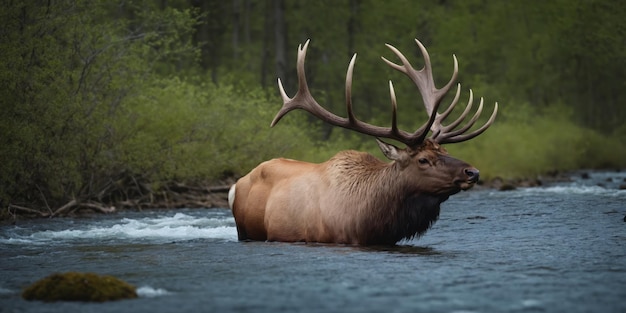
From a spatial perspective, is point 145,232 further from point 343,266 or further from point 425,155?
point 343,266

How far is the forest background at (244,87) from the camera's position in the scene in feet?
55.1

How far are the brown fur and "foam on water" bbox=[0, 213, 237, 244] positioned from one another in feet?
4.97

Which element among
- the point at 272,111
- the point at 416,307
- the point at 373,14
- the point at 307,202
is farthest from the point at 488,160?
the point at 416,307

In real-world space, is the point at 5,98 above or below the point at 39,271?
above

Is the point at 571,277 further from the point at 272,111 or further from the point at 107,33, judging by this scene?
the point at 272,111

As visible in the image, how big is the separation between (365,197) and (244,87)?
15.4 metres

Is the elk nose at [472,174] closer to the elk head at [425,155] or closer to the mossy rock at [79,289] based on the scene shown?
the elk head at [425,155]

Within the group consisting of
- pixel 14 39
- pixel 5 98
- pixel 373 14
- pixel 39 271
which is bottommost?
pixel 39 271

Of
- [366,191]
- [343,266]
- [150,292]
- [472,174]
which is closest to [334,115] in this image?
[366,191]

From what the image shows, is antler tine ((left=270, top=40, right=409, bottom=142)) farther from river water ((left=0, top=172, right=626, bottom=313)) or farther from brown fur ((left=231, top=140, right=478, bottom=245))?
river water ((left=0, top=172, right=626, bottom=313))

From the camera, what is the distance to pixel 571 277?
7938mm

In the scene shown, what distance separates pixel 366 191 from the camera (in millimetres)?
10867

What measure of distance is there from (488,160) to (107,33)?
49.6 ft

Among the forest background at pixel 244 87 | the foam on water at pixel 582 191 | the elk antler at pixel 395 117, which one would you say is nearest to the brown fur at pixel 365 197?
the elk antler at pixel 395 117
